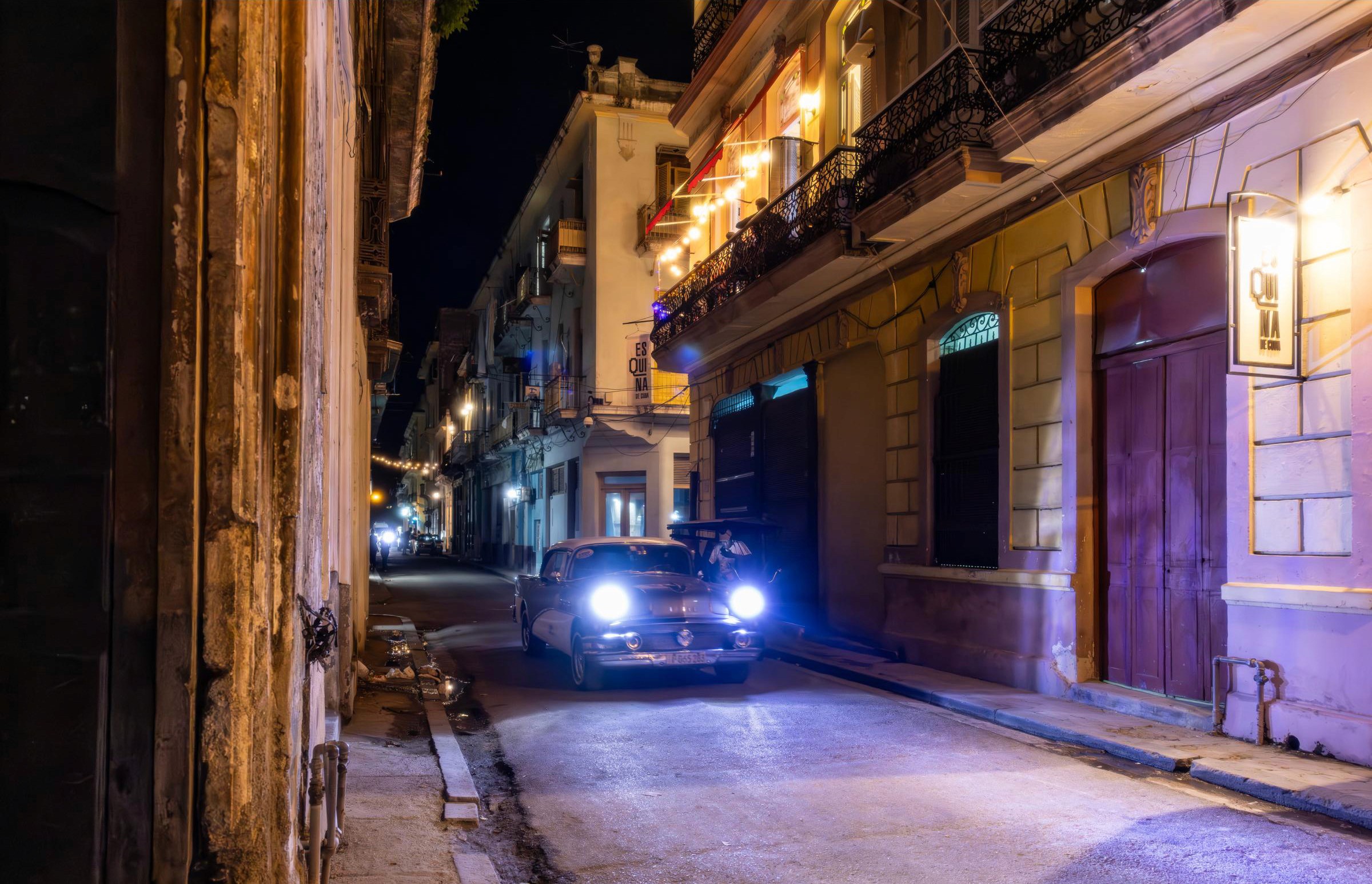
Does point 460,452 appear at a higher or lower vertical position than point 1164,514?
higher

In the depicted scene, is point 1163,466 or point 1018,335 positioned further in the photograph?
point 1018,335

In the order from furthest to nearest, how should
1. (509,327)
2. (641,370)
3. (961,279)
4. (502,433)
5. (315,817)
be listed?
(502,433) < (509,327) < (641,370) < (961,279) < (315,817)

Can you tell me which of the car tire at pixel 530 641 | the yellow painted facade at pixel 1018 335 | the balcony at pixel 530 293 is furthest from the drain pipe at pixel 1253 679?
the balcony at pixel 530 293

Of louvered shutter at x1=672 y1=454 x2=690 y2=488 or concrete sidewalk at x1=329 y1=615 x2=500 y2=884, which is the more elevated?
louvered shutter at x1=672 y1=454 x2=690 y2=488

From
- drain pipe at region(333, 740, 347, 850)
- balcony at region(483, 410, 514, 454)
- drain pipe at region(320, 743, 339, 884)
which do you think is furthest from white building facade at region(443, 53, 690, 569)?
drain pipe at region(320, 743, 339, 884)

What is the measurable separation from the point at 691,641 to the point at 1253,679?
17.2 feet

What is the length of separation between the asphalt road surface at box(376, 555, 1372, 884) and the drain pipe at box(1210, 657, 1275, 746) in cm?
123

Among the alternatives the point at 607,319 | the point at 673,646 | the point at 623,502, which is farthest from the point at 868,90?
the point at 623,502

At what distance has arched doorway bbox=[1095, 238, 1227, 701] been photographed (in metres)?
9.58

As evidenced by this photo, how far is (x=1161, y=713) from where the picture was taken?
9320mm

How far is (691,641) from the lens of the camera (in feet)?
36.7

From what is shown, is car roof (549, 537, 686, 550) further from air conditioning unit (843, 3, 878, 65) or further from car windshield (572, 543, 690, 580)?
air conditioning unit (843, 3, 878, 65)

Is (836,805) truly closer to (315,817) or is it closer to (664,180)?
(315,817)

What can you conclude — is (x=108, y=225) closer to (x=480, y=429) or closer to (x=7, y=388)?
(x=7, y=388)
